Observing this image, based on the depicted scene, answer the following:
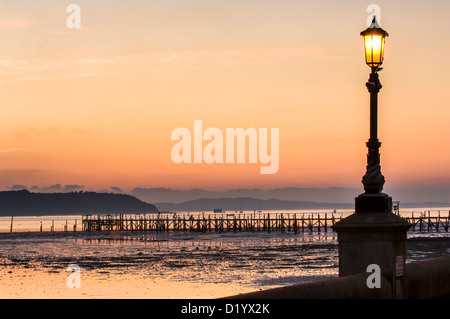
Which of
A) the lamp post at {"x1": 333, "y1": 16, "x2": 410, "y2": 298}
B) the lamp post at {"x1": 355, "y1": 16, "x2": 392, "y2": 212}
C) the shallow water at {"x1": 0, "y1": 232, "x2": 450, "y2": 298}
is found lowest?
the shallow water at {"x1": 0, "y1": 232, "x2": 450, "y2": 298}

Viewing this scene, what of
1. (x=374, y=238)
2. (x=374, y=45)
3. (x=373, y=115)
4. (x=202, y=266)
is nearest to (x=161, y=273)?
(x=202, y=266)

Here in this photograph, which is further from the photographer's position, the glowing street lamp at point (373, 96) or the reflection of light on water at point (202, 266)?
the reflection of light on water at point (202, 266)

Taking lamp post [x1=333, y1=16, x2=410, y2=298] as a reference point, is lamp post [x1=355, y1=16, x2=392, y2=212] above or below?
above

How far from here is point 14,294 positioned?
34812 mm

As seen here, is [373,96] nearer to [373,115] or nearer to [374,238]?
[373,115]

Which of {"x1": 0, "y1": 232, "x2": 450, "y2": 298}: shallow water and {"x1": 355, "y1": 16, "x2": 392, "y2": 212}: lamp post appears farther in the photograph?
{"x1": 0, "y1": 232, "x2": 450, "y2": 298}: shallow water

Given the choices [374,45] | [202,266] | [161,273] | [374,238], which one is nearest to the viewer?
[374,238]

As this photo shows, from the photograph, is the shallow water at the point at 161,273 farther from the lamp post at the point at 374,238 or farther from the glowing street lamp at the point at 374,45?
the glowing street lamp at the point at 374,45

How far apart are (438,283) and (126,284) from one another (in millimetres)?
27218

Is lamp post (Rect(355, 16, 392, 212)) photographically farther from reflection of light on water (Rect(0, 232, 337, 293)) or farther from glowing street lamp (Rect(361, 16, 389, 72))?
reflection of light on water (Rect(0, 232, 337, 293))

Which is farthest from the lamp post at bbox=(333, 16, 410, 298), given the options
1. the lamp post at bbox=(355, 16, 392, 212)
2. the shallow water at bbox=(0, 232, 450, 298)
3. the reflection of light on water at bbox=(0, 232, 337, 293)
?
the reflection of light on water at bbox=(0, 232, 337, 293)

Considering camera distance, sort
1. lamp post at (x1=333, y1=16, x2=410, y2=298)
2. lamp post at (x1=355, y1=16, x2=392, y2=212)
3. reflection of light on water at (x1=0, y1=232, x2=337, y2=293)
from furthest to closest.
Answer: reflection of light on water at (x1=0, y1=232, x2=337, y2=293), lamp post at (x1=355, y1=16, x2=392, y2=212), lamp post at (x1=333, y1=16, x2=410, y2=298)

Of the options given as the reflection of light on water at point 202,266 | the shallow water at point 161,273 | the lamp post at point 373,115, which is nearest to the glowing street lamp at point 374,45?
the lamp post at point 373,115
